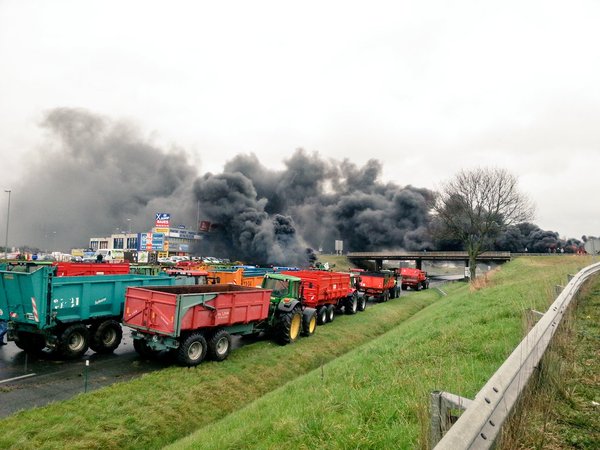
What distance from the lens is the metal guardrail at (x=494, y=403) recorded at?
→ 1920 millimetres

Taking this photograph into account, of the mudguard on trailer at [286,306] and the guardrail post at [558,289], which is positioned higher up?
the guardrail post at [558,289]

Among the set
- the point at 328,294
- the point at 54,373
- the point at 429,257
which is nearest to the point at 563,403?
the point at 54,373

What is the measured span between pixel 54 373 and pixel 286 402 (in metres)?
6.93

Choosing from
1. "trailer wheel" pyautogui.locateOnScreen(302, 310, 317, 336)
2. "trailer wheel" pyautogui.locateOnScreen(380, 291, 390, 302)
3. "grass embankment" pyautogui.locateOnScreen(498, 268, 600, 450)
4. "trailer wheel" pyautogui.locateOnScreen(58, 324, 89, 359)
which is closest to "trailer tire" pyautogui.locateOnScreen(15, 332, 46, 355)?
"trailer wheel" pyautogui.locateOnScreen(58, 324, 89, 359)

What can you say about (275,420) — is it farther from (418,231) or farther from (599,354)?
(418,231)

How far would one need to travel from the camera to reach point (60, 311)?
11.0m

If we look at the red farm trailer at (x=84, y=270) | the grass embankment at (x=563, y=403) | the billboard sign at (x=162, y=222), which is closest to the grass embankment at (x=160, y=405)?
the grass embankment at (x=563, y=403)

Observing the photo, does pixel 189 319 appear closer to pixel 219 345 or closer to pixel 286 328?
pixel 219 345

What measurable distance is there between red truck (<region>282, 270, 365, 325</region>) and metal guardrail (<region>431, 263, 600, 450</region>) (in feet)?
44.5

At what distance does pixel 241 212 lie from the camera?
75.6 m

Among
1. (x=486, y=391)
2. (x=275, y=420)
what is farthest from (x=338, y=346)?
(x=486, y=391)

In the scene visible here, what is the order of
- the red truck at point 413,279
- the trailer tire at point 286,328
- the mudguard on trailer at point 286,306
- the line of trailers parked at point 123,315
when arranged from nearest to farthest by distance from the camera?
the line of trailers parked at point 123,315
the trailer tire at point 286,328
the mudguard on trailer at point 286,306
the red truck at point 413,279

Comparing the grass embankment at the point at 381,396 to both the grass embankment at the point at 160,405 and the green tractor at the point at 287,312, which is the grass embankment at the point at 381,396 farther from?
the green tractor at the point at 287,312

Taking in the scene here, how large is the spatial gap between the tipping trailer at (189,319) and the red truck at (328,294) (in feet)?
14.6
